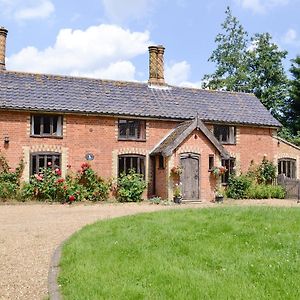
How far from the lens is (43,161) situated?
2277cm

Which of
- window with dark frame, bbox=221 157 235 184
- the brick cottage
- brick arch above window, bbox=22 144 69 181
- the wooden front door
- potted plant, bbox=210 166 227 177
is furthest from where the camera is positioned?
window with dark frame, bbox=221 157 235 184

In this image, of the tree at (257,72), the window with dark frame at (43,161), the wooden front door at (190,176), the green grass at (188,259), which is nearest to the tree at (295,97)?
the tree at (257,72)

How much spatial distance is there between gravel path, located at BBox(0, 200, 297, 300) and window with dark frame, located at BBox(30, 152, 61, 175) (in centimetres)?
288

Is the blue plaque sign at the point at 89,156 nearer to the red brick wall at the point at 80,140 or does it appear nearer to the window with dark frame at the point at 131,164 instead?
the red brick wall at the point at 80,140

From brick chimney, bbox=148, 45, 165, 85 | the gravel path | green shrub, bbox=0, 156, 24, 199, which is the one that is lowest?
the gravel path

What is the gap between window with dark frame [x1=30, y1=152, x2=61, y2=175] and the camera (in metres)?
22.5

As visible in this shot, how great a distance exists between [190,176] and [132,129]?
14.1ft

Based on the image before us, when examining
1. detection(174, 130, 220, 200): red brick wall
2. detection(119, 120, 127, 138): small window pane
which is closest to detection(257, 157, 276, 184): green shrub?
detection(174, 130, 220, 200): red brick wall

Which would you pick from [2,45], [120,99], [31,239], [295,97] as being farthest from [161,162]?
[295,97]

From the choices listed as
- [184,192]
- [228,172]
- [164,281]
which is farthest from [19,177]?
[164,281]

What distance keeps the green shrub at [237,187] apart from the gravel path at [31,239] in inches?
397

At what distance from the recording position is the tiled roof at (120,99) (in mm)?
23234

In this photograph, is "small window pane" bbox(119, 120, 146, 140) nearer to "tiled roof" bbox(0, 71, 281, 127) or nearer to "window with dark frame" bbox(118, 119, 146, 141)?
"window with dark frame" bbox(118, 119, 146, 141)

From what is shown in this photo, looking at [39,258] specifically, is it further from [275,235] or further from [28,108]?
[28,108]
